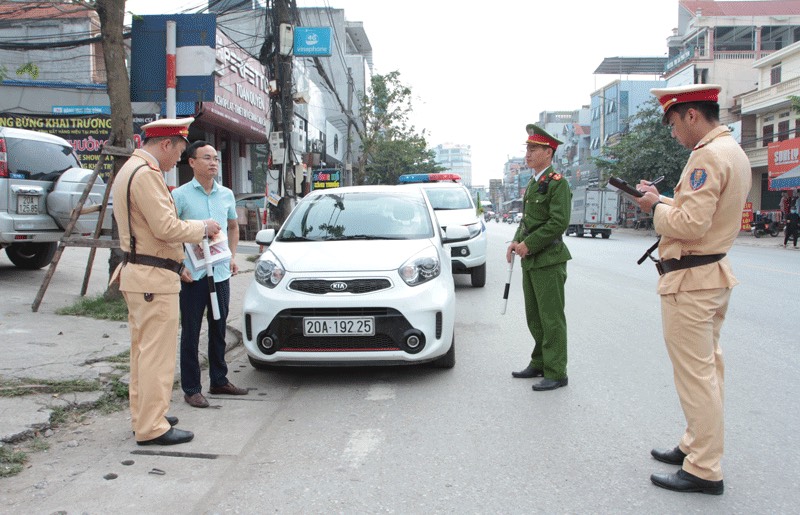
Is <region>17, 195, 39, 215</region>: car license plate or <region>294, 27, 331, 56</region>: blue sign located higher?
<region>294, 27, 331, 56</region>: blue sign

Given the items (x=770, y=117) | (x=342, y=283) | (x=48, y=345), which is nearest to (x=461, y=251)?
(x=342, y=283)

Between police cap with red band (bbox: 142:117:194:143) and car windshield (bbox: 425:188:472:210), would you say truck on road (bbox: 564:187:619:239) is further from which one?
police cap with red band (bbox: 142:117:194:143)

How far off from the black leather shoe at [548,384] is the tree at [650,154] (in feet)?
107

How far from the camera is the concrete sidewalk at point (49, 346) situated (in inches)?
158

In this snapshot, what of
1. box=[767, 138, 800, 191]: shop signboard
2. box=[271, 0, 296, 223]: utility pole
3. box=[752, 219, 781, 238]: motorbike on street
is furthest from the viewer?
box=[752, 219, 781, 238]: motorbike on street

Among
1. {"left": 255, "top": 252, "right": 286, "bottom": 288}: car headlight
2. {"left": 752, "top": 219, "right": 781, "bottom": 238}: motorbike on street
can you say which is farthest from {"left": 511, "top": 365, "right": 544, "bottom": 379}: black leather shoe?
{"left": 752, "top": 219, "right": 781, "bottom": 238}: motorbike on street

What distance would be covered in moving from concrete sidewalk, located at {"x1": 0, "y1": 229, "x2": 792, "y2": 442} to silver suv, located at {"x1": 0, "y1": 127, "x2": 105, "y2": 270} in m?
0.73

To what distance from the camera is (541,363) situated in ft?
16.9

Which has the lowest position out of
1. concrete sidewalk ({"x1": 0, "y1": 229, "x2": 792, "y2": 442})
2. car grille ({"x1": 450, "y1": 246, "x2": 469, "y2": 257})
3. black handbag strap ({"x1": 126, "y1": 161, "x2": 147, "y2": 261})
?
concrete sidewalk ({"x1": 0, "y1": 229, "x2": 792, "y2": 442})

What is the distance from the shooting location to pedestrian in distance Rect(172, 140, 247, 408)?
448 centimetres

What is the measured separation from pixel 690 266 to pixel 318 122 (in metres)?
31.6

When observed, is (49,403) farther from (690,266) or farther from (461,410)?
(690,266)

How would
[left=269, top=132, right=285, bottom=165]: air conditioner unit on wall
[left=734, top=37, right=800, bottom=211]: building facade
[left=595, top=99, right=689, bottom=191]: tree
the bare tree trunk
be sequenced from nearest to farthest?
1. the bare tree trunk
2. [left=269, top=132, right=285, bottom=165]: air conditioner unit on wall
3. [left=734, top=37, right=800, bottom=211]: building facade
4. [left=595, top=99, right=689, bottom=191]: tree

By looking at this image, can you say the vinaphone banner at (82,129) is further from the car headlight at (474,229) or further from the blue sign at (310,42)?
the car headlight at (474,229)
